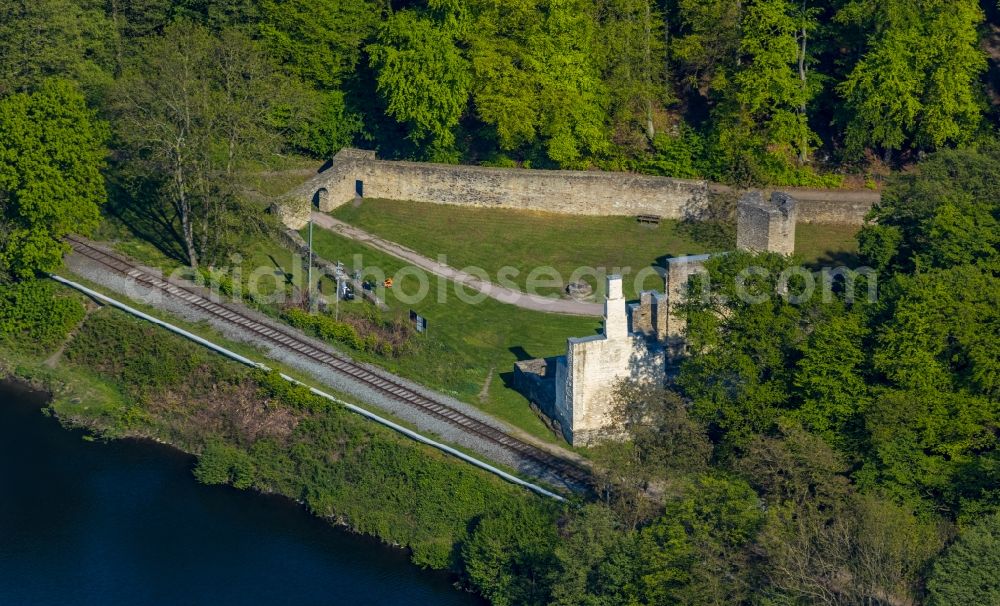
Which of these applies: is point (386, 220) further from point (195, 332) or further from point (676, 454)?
point (676, 454)

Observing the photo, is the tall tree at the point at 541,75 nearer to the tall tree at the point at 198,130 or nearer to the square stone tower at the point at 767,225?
the tall tree at the point at 198,130

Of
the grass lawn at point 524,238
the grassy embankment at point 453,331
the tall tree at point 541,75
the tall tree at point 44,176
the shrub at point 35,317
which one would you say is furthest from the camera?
the tall tree at point 541,75

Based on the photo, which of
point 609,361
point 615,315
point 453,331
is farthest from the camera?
point 453,331

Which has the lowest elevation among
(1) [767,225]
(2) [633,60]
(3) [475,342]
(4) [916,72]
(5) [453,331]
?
(3) [475,342]

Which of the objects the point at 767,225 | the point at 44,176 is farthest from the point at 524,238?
the point at 44,176

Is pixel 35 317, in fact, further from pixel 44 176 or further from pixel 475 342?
pixel 475 342

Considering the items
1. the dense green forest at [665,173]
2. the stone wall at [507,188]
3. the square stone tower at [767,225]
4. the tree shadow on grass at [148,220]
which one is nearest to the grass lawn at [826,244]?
the square stone tower at [767,225]

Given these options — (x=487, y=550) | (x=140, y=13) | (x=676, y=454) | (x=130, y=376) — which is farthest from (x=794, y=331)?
(x=140, y=13)
